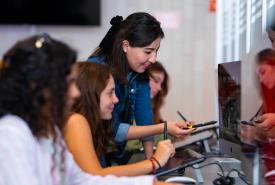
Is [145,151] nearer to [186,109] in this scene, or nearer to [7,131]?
[7,131]

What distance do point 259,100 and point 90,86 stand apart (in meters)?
0.58

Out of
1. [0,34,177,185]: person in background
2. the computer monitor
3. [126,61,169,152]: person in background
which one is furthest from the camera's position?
[126,61,169,152]: person in background

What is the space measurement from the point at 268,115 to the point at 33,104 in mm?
796

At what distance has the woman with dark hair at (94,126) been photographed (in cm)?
126

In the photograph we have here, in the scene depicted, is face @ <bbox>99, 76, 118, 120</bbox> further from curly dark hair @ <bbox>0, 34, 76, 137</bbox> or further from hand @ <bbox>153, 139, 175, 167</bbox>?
curly dark hair @ <bbox>0, 34, 76, 137</bbox>

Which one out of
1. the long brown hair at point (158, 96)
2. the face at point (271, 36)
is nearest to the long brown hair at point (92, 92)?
the face at point (271, 36)

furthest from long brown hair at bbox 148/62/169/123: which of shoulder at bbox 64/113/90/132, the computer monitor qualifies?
shoulder at bbox 64/113/90/132

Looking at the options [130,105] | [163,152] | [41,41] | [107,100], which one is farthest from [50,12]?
[41,41]

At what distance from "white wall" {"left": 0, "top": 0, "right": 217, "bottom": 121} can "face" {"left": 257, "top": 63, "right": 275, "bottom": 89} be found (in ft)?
6.09

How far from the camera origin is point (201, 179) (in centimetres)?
153

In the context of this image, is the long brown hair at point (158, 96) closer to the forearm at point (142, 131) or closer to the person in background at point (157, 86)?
the person in background at point (157, 86)

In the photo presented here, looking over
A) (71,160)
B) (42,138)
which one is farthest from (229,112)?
(42,138)

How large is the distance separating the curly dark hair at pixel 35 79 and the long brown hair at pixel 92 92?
41cm

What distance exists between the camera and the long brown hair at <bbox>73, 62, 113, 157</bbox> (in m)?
1.39
